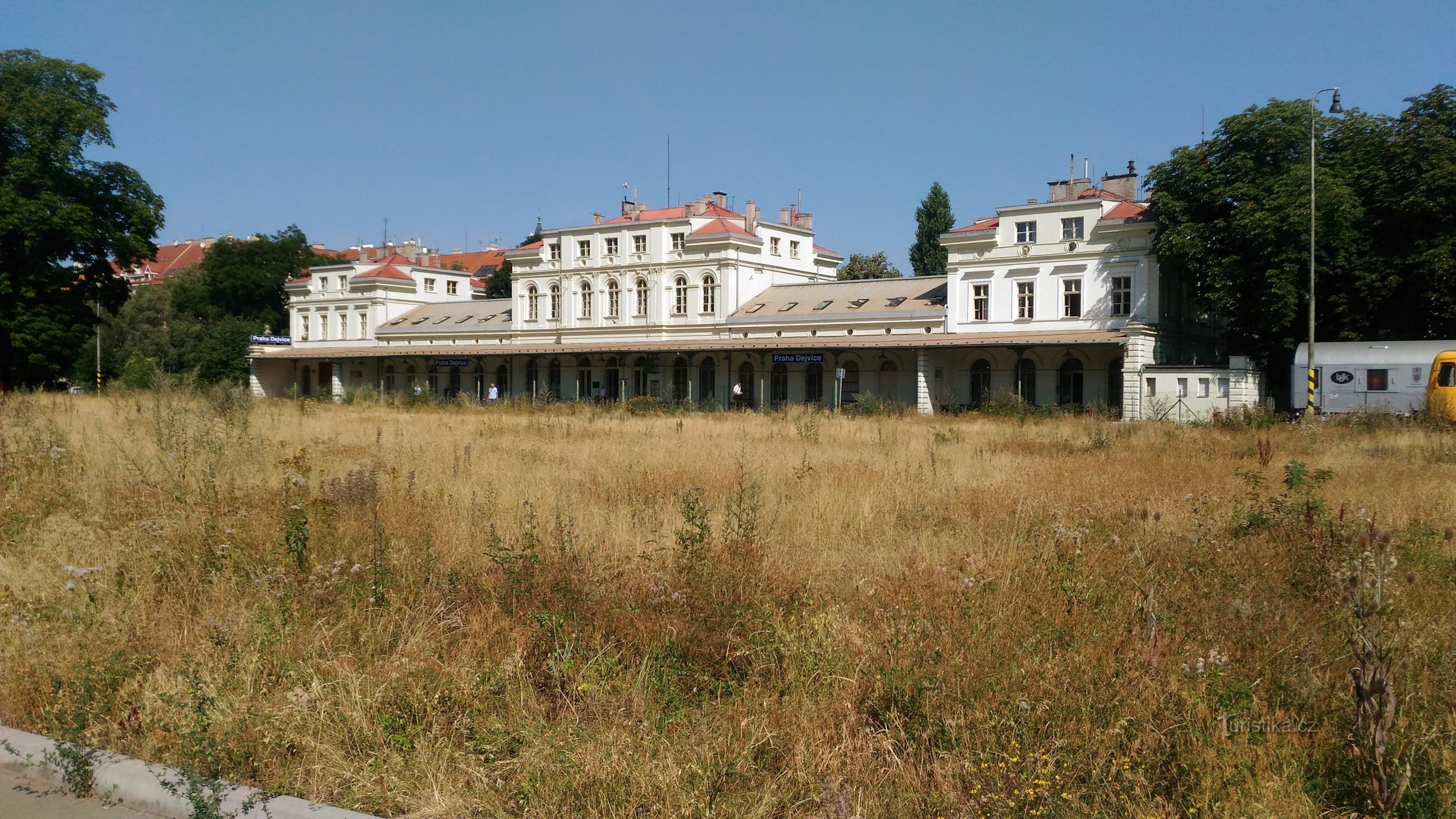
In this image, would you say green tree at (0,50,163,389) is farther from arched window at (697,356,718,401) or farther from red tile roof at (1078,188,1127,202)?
red tile roof at (1078,188,1127,202)

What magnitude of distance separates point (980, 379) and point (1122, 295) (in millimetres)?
6064

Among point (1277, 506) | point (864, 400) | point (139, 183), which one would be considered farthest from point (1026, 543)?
point (139, 183)

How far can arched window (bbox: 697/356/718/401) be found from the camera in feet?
148

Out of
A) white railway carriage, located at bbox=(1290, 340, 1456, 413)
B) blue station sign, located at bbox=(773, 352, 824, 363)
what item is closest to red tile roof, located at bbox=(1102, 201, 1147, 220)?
white railway carriage, located at bbox=(1290, 340, 1456, 413)

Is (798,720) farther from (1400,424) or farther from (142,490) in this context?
(1400,424)

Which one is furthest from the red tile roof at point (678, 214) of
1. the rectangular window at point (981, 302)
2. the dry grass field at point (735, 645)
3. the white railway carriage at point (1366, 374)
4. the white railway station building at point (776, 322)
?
the dry grass field at point (735, 645)

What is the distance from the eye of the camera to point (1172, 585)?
5.98 meters

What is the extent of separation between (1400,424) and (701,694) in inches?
804

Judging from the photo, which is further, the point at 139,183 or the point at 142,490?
the point at 139,183

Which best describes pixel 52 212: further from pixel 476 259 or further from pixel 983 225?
pixel 476 259

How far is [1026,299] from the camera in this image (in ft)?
126

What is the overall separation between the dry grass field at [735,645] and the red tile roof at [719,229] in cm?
3699

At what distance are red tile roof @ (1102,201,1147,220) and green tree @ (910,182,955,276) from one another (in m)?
23.5

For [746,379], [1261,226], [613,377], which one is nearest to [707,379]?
[746,379]
